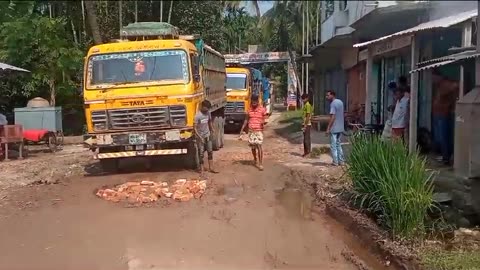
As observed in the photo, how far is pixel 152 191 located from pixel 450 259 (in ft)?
17.5

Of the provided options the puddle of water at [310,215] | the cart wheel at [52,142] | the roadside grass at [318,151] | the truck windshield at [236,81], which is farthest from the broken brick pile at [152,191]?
the truck windshield at [236,81]

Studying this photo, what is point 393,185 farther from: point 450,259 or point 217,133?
point 217,133

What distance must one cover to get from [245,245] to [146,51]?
18.8 ft

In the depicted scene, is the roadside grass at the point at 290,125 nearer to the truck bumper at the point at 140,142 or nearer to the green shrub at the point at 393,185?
the truck bumper at the point at 140,142

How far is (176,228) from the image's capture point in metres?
7.65

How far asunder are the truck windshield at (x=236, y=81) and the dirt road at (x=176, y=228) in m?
10.5

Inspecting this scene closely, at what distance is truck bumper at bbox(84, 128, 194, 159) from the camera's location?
36.3ft

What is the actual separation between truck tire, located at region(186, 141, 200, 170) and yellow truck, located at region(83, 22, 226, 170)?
0.03 meters

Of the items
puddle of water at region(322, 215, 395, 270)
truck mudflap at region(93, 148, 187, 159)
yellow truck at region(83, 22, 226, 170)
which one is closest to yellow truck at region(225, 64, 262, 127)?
yellow truck at region(83, 22, 226, 170)

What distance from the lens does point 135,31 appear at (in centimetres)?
1276

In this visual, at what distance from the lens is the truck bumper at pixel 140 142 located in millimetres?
11077

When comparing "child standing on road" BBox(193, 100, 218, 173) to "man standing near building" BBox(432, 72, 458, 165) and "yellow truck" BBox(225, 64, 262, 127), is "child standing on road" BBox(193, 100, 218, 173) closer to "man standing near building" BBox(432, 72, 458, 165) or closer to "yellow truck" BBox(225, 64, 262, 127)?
"man standing near building" BBox(432, 72, 458, 165)

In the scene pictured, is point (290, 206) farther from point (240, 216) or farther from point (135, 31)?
point (135, 31)

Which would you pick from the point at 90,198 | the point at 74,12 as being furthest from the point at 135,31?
the point at 74,12
